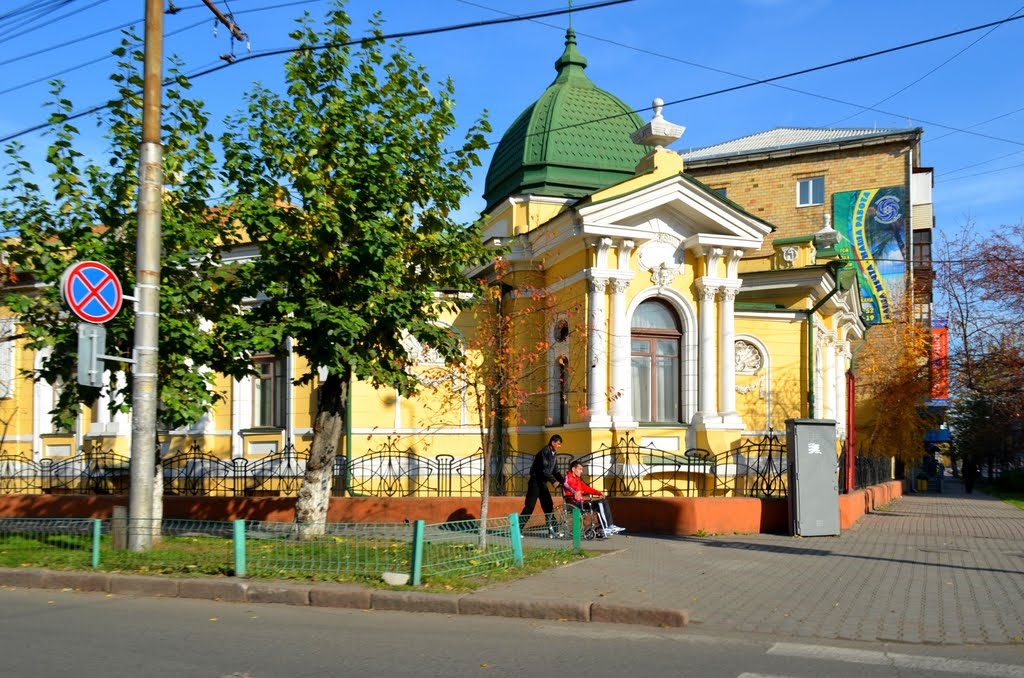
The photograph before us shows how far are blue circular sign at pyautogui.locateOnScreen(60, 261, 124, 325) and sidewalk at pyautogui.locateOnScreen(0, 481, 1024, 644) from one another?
3002 millimetres

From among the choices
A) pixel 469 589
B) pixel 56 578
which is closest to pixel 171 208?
pixel 56 578

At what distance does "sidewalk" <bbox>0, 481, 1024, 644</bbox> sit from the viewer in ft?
28.1

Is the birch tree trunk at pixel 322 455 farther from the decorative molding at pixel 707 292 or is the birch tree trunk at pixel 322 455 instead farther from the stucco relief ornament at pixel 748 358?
the stucco relief ornament at pixel 748 358

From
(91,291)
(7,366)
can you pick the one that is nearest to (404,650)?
(91,291)

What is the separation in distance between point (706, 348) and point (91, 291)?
1127cm

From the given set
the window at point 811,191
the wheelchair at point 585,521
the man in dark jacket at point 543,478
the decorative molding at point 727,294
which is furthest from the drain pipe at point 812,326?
the window at point 811,191

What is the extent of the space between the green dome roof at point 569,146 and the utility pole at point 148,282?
995cm

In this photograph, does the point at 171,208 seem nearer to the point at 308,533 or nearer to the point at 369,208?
the point at 369,208

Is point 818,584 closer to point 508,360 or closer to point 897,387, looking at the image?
point 508,360

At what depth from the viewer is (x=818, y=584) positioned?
416 inches

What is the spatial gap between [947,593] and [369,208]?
844 cm

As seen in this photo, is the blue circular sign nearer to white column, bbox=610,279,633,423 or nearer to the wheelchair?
the wheelchair

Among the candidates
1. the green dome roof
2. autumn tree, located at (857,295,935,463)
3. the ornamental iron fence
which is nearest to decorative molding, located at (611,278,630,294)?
the ornamental iron fence

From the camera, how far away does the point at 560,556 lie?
12.0 meters
